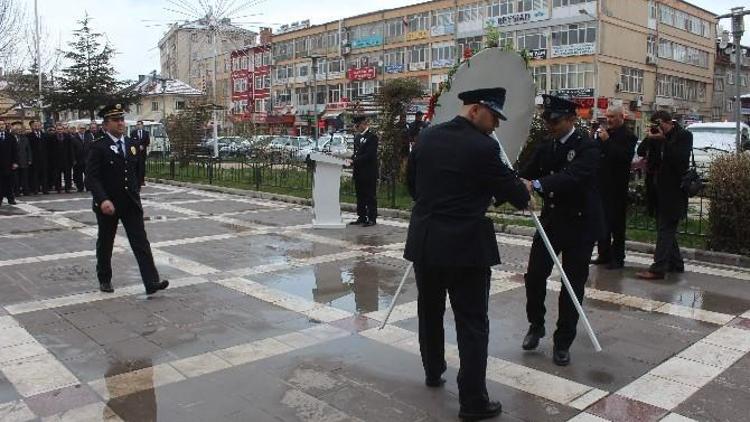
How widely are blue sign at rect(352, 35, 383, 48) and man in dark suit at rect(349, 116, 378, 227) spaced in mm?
56049

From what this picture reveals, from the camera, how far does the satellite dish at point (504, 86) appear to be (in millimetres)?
5477

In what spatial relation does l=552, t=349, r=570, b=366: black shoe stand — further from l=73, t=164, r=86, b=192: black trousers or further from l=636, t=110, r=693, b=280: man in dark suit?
l=73, t=164, r=86, b=192: black trousers

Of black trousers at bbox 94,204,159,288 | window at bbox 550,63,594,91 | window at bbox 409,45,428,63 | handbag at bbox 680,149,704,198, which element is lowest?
black trousers at bbox 94,204,159,288

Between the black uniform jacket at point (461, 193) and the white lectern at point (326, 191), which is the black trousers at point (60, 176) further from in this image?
the black uniform jacket at point (461, 193)

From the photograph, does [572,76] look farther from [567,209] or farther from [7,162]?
[567,209]

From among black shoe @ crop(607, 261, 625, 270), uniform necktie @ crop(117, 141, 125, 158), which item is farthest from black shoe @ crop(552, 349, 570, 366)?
uniform necktie @ crop(117, 141, 125, 158)

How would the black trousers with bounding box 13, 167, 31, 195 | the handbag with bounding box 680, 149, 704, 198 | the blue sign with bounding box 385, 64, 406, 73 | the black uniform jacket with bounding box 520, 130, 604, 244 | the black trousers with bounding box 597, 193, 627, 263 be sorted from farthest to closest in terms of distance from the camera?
1. the blue sign with bounding box 385, 64, 406, 73
2. the black trousers with bounding box 13, 167, 31, 195
3. the black trousers with bounding box 597, 193, 627, 263
4. the handbag with bounding box 680, 149, 704, 198
5. the black uniform jacket with bounding box 520, 130, 604, 244

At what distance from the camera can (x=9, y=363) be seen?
191 inches

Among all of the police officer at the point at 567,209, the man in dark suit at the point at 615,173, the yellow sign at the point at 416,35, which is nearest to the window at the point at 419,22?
the yellow sign at the point at 416,35

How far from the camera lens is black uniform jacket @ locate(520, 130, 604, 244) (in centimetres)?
465

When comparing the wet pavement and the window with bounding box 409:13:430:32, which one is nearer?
the wet pavement

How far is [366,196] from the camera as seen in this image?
37.9 ft

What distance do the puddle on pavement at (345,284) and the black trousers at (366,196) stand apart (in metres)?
3.12

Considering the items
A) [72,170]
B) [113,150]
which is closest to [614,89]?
[72,170]
